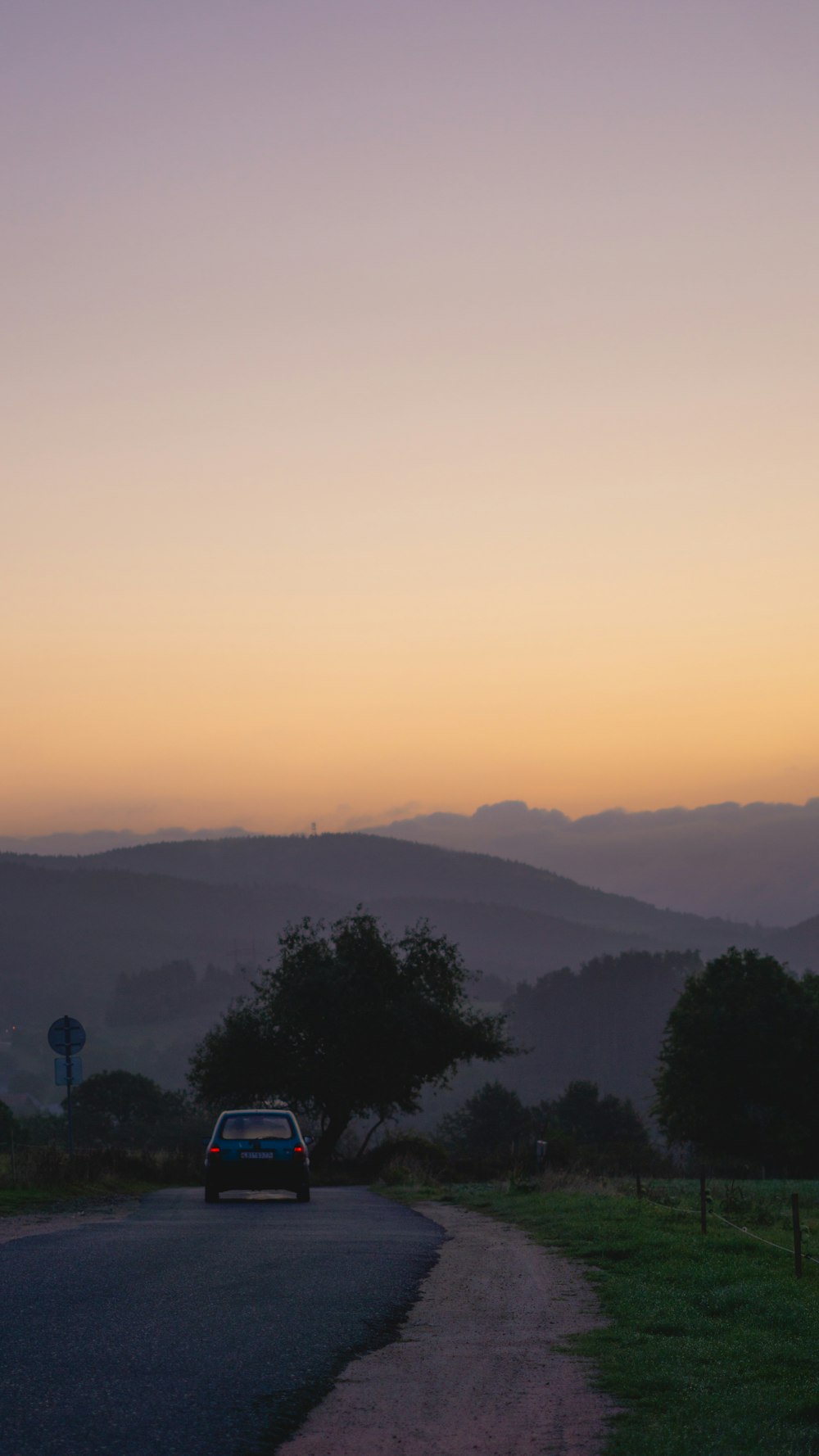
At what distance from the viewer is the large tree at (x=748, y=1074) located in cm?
5850

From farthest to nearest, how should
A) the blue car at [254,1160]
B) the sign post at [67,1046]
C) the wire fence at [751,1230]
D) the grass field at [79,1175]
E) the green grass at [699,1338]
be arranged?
the sign post at [67,1046] < the blue car at [254,1160] < the grass field at [79,1175] < the wire fence at [751,1230] < the green grass at [699,1338]

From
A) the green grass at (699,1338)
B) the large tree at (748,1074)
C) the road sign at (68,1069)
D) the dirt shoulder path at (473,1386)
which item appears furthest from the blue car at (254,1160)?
the large tree at (748,1074)

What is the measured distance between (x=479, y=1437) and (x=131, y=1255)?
24.4 feet

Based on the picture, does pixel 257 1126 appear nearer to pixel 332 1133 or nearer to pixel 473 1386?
pixel 473 1386

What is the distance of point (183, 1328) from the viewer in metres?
8.88

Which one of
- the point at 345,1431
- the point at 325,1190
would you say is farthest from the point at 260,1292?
the point at 325,1190

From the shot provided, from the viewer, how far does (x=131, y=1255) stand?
13125 mm

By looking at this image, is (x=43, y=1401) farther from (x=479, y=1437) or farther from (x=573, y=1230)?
(x=573, y=1230)

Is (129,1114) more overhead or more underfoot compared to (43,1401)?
more underfoot

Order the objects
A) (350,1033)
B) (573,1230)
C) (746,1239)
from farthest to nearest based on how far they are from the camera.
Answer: (350,1033)
(573,1230)
(746,1239)

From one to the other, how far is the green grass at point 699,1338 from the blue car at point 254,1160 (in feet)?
19.9

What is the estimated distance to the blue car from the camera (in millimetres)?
22656

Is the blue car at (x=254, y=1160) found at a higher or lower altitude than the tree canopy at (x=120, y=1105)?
higher

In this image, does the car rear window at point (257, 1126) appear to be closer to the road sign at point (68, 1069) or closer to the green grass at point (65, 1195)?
the green grass at point (65, 1195)
